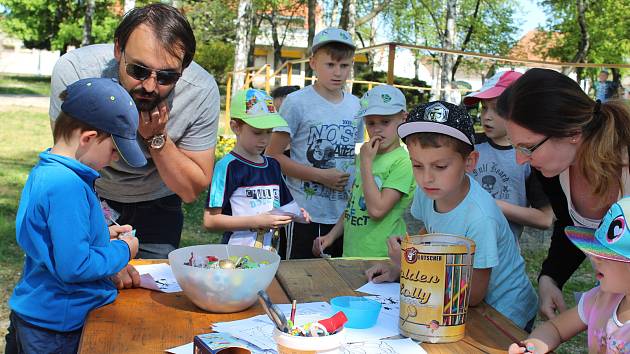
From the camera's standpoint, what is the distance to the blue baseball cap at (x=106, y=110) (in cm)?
186

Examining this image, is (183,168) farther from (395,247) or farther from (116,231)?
(395,247)

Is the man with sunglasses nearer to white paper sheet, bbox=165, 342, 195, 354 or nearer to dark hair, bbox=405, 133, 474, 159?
dark hair, bbox=405, 133, 474, 159

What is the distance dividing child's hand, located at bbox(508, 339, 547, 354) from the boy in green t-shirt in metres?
1.35

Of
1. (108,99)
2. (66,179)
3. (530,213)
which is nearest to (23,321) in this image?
(66,179)

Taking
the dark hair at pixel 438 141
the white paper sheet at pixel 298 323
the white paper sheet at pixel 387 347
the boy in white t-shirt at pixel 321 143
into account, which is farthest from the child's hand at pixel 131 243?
the boy in white t-shirt at pixel 321 143

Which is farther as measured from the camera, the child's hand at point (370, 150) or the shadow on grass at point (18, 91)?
the shadow on grass at point (18, 91)

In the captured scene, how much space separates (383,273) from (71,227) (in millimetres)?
984

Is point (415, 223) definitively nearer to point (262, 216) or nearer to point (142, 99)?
point (262, 216)

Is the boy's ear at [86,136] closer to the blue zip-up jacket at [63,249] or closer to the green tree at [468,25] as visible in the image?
the blue zip-up jacket at [63,249]

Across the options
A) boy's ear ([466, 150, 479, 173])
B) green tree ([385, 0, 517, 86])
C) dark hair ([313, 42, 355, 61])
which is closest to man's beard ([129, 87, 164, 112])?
boy's ear ([466, 150, 479, 173])

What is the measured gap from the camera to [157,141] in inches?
94.7

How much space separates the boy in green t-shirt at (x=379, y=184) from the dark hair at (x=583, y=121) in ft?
3.72

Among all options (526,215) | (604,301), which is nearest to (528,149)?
(604,301)

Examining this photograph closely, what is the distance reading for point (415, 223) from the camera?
6.62 meters
